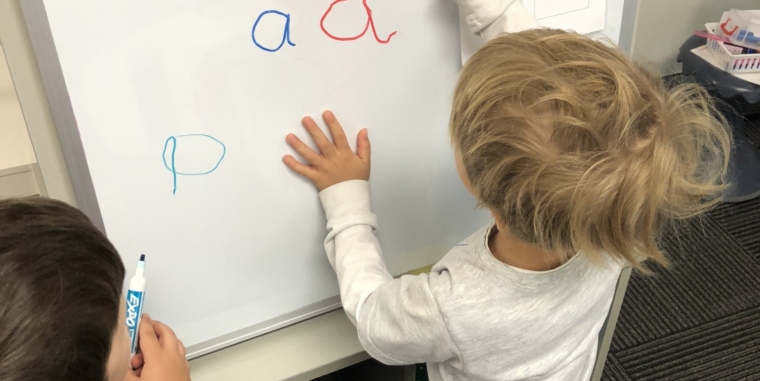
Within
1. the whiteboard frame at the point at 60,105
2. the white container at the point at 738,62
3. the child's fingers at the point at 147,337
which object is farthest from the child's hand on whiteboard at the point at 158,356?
the white container at the point at 738,62

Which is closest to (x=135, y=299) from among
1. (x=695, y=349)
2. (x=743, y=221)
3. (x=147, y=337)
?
(x=147, y=337)

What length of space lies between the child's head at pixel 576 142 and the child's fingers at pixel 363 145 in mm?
150

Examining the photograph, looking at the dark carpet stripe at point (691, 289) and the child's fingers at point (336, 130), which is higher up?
the child's fingers at point (336, 130)

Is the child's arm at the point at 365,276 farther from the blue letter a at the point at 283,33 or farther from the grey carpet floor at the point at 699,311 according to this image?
the grey carpet floor at the point at 699,311

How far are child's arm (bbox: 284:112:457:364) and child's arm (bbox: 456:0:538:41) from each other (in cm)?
18

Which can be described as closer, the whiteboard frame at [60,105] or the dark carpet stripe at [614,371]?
the whiteboard frame at [60,105]

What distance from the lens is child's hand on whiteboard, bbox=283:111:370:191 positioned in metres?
0.70

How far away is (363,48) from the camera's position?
685 millimetres

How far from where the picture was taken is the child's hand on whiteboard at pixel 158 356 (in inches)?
25.8

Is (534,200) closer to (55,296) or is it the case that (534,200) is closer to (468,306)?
(468,306)

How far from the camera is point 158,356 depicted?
67cm

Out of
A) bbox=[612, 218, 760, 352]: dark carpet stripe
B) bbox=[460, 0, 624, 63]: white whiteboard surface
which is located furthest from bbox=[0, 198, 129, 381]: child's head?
bbox=[612, 218, 760, 352]: dark carpet stripe

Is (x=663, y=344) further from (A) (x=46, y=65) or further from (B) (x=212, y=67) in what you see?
(A) (x=46, y=65)

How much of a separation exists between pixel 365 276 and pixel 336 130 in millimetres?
172
